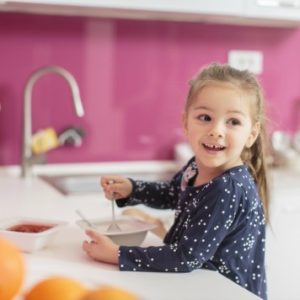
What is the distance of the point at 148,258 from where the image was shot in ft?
3.70

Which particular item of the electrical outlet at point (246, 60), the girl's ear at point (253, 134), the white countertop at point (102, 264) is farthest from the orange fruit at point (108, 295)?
the electrical outlet at point (246, 60)

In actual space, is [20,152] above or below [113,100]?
below

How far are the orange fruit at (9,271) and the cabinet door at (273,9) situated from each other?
4.59ft

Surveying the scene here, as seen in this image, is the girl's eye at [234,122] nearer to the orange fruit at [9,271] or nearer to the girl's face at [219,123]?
the girl's face at [219,123]

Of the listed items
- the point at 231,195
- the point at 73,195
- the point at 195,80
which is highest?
the point at 195,80

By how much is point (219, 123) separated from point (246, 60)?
51.7 inches

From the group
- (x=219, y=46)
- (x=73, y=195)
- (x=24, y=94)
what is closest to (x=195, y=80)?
(x=73, y=195)

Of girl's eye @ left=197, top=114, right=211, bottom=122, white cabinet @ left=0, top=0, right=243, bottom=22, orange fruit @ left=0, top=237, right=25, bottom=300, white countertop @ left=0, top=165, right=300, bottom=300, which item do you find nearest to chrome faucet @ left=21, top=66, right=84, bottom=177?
white countertop @ left=0, top=165, right=300, bottom=300

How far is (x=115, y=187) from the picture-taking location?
1.42 m

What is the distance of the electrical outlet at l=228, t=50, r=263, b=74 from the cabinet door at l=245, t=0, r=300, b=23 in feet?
1.22

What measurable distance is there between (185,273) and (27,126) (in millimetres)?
1096

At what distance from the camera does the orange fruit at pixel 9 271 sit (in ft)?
2.62

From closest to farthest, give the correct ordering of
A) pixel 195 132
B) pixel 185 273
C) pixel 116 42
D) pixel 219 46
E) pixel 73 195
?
pixel 185 273 → pixel 195 132 → pixel 73 195 → pixel 116 42 → pixel 219 46

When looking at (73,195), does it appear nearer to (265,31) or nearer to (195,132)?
(195,132)
